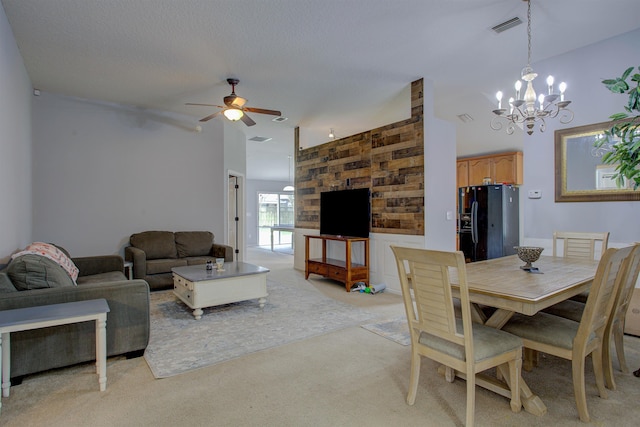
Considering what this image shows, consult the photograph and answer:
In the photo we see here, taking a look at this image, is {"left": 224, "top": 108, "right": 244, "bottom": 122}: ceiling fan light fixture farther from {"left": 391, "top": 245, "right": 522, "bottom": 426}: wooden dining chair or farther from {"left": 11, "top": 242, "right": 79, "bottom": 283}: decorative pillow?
{"left": 391, "top": 245, "right": 522, "bottom": 426}: wooden dining chair

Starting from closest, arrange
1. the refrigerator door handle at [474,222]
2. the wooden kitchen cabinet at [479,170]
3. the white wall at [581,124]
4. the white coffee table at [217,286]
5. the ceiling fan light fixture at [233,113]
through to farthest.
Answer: the white wall at [581,124], the white coffee table at [217,286], the ceiling fan light fixture at [233,113], the refrigerator door handle at [474,222], the wooden kitchen cabinet at [479,170]

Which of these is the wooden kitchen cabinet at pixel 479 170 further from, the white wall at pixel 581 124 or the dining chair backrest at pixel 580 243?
the dining chair backrest at pixel 580 243

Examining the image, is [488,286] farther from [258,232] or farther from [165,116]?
[258,232]

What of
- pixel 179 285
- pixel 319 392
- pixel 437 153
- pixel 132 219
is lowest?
pixel 319 392

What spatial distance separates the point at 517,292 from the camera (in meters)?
1.84

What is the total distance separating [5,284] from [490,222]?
20.9ft

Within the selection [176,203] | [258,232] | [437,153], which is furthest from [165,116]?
[258,232]

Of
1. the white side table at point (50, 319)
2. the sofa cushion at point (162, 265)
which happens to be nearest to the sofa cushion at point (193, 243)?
the sofa cushion at point (162, 265)

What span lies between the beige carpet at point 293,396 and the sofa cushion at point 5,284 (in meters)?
0.64

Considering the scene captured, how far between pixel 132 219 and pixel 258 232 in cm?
630

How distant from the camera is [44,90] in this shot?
4.66 m

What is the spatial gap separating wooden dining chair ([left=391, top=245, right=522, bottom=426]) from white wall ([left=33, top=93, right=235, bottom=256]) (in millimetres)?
4915

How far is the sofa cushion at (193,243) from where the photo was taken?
5.46 meters

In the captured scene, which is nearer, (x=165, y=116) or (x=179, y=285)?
(x=179, y=285)
